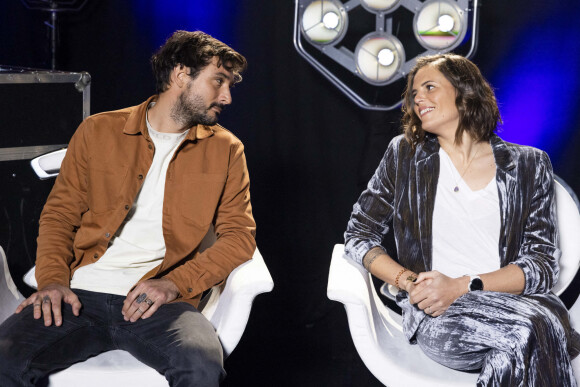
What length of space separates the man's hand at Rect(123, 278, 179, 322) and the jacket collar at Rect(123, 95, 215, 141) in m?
0.52

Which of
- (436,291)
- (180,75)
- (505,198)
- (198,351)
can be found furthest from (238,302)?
(505,198)

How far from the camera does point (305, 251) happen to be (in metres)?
3.58

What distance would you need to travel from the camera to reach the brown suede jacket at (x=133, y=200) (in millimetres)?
2469

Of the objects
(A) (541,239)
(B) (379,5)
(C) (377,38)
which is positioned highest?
(B) (379,5)

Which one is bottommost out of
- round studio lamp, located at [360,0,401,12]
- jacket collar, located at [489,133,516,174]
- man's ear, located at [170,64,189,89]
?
jacket collar, located at [489,133,516,174]

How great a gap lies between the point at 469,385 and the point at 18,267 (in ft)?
6.80

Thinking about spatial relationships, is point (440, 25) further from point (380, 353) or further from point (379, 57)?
point (380, 353)

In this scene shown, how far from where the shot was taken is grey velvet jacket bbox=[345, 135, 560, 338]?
2.48 meters

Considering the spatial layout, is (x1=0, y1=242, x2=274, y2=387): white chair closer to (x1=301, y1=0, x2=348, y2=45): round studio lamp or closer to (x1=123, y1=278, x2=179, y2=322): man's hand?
(x1=123, y1=278, x2=179, y2=322): man's hand

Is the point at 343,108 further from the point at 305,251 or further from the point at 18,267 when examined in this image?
the point at 18,267

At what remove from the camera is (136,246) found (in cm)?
251

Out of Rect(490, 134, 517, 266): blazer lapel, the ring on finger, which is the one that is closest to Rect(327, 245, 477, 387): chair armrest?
Rect(490, 134, 517, 266): blazer lapel

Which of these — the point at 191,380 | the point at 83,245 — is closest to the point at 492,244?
the point at 191,380

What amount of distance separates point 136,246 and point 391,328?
0.92 meters
